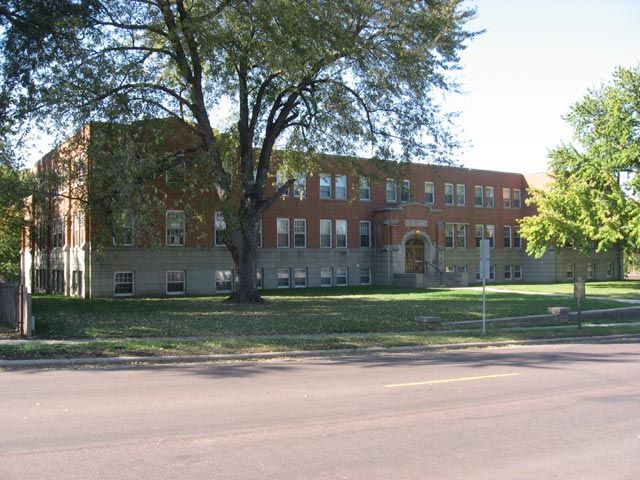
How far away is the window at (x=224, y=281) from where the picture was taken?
39.4m

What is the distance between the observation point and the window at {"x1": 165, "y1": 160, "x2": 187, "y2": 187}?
24.0 meters

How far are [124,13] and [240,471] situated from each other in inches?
868

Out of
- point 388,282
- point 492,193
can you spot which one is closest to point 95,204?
point 388,282

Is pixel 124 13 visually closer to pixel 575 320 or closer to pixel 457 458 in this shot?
pixel 575 320

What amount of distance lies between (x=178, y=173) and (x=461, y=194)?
105 feet

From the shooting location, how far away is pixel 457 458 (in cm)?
603

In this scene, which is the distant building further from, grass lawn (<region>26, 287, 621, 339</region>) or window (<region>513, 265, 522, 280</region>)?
grass lawn (<region>26, 287, 621, 339</region>)

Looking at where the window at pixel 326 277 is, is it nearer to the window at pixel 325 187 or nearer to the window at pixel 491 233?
the window at pixel 325 187

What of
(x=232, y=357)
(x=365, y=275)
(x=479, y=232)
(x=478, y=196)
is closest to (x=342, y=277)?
(x=365, y=275)

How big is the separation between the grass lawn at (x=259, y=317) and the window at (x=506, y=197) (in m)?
25.5

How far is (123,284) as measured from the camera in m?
35.8

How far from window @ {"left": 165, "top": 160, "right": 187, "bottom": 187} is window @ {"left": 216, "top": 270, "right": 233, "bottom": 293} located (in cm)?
1450

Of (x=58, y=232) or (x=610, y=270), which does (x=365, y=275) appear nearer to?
(x=58, y=232)

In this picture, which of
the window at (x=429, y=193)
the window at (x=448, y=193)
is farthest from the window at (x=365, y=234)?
the window at (x=448, y=193)
